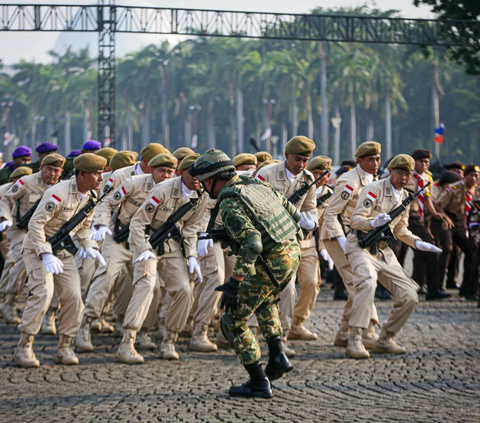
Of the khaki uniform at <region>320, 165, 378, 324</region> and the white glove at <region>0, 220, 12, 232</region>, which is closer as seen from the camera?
the khaki uniform at <region>320, 165, 378, 324</region>

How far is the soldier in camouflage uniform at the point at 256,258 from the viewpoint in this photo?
6633mm

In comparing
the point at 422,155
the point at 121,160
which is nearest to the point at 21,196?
the point at 121,160

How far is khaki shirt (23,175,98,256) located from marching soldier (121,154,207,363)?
60 centimetres

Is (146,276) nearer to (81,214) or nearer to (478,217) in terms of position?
(81,214)

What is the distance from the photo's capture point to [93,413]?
21.7 ft

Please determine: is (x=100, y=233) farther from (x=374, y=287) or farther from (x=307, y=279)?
(x=374, y=287)

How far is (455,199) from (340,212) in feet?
17.3

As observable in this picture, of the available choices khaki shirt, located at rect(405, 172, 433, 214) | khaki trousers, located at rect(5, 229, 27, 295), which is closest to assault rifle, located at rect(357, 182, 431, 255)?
khaki shirt, located at rect(405, 172, 433, 214)

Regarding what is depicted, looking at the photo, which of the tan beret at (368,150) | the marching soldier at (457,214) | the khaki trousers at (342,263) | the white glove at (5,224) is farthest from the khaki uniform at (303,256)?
the marching soldier at (457,214)

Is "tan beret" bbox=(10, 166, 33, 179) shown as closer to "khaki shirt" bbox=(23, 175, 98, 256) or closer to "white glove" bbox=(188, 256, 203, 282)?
"khaki shirt" bbox=(23, 175, 98, 256)

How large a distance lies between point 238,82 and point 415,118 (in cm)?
1696

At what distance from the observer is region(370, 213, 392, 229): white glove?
8898 mm

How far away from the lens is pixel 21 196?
10945 millimetres

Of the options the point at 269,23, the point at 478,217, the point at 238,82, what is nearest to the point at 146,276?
the point at 478,217
